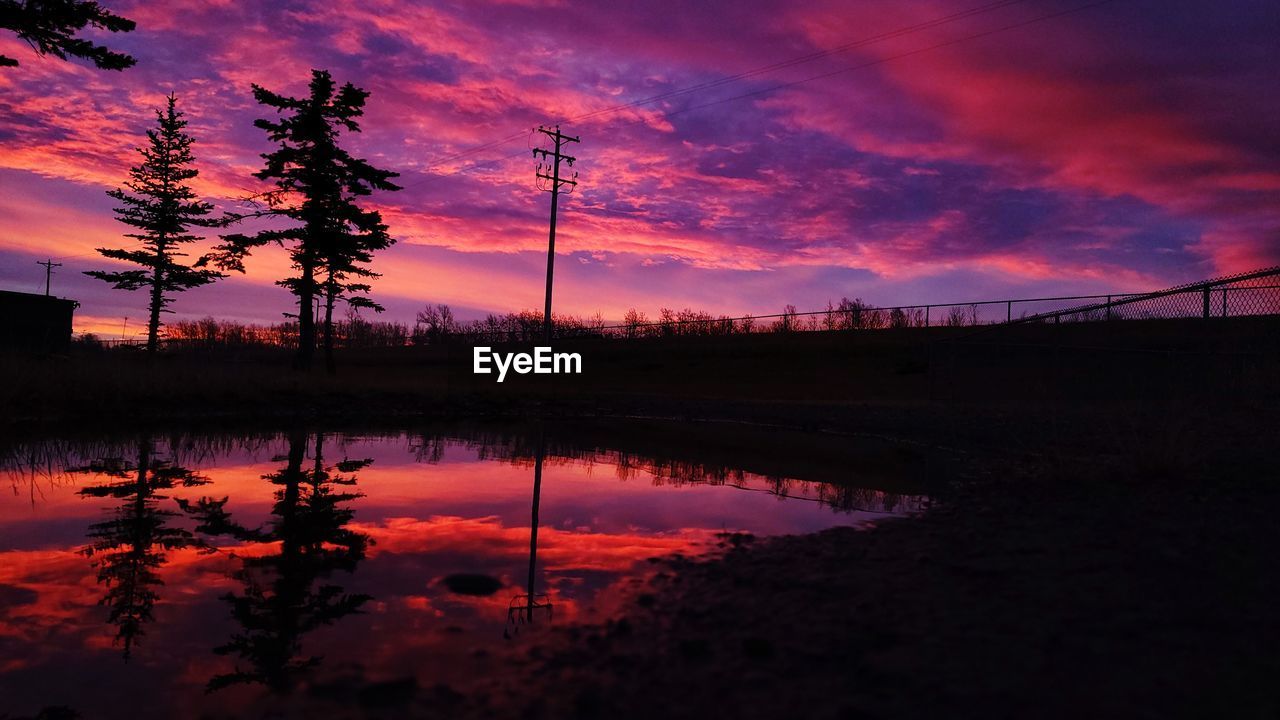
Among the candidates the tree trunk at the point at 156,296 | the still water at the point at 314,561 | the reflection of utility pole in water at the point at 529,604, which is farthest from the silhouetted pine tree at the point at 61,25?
the tree trunk at the point at 156,296

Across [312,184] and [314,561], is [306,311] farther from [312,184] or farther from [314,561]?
[314,561]

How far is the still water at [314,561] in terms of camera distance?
338cm

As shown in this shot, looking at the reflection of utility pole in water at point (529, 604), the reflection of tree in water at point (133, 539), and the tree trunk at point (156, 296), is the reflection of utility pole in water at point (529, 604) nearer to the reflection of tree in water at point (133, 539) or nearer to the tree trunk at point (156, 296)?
the reflection of tree in water at point (133, 539)

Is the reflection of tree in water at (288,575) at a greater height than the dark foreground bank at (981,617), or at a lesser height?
lesser

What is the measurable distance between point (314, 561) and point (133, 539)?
2.06 metres

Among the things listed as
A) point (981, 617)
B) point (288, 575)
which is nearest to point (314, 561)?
point (288, 575)

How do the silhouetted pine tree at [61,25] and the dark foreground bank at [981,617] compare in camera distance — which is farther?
the silhouetted pine tree at [61,25]

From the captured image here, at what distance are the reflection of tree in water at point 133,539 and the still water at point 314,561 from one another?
0.09ft

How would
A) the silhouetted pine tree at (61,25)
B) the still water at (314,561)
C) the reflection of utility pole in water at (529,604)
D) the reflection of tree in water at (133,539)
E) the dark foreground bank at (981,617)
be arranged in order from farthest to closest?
the silhouetted pine tree at (61,25)
the reflection of tree in water at (133,539)
the reflection of utility pole in water at (529,604)
the still water at (314,561)
the dark foreground bank at (981,617)

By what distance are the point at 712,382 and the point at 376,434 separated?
934 inches

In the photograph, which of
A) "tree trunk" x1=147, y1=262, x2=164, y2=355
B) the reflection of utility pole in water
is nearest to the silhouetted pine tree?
the reflection of utility pole in water

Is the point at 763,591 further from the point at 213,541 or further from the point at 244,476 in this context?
the point at 244,476

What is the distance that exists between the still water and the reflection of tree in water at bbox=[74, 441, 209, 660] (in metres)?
0.03

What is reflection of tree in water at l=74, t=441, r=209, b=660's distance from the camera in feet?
14.2
